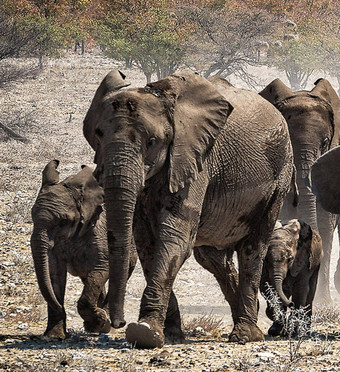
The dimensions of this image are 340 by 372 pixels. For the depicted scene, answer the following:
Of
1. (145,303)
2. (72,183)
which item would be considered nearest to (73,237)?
(72,183)

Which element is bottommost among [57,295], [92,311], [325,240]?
[92,311]

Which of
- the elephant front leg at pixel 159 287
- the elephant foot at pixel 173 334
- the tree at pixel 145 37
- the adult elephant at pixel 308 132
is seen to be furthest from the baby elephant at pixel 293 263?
the tree at pixel 145 37

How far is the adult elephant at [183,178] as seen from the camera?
5578 millimetres

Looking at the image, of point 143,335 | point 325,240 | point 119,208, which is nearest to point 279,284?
point 143,335

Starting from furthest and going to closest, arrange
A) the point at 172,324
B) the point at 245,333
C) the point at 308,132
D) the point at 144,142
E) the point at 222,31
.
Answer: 1. the point at 222,31
2. the point at 308,132
3. the point at 245,333
4. the point at 172,324
5. the point at 144,142

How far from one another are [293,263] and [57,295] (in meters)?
2.01

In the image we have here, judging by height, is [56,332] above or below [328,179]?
below

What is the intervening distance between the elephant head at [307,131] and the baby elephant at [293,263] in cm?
138

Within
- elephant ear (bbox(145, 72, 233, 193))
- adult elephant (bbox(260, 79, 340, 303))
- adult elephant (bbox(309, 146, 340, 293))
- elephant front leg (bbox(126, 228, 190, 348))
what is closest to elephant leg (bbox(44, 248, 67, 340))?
elephant front leg (bbox(126, 228, 190, 348))

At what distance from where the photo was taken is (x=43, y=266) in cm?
664

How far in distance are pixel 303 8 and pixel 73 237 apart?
143 ft

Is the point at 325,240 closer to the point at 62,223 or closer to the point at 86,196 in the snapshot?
the point at 86,196

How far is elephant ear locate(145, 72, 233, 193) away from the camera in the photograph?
595cm

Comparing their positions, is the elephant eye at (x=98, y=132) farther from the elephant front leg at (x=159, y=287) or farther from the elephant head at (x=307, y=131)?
the elephant head at (x=307, y=131)
